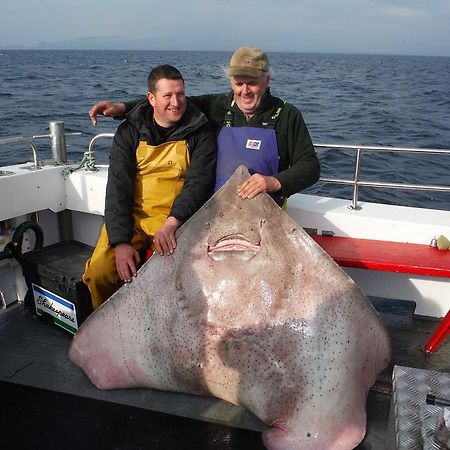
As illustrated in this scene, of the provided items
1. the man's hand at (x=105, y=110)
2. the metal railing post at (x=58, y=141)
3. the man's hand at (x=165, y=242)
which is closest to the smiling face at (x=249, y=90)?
the man's hand at (x=105, y=110)

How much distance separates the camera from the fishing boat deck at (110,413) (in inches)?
106

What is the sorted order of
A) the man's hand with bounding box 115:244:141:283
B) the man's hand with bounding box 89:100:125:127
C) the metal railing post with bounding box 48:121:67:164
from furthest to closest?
the metal railing post with bounding box 48:121:67:164
the man's hand with bounding box 89:100:125:127
the man's hand with bounding box 115:244:141:283

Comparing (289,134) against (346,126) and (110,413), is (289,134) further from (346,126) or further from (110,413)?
(346,126)

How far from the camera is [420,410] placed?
182 cm

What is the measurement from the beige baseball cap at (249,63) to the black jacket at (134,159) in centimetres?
40

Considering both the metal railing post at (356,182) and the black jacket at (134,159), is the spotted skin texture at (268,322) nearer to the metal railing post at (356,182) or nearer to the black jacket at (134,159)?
the black jacket at (134,159)

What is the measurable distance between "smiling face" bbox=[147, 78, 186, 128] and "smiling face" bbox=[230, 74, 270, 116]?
0.35 m

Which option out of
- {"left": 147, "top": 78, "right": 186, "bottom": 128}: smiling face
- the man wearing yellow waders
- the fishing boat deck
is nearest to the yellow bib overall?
the man wearing yellow waders

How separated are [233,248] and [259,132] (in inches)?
44.6

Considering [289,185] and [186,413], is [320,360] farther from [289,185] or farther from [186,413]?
[289,185]

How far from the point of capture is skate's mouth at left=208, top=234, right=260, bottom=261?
2.48m

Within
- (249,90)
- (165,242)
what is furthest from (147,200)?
(249,90)

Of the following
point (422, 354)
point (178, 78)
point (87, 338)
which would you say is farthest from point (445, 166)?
point (87, 338)

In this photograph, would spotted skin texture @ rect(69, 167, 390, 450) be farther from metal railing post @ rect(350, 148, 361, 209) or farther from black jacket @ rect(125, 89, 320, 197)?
metal railing post @ rect(350, 148, 361, 209)
